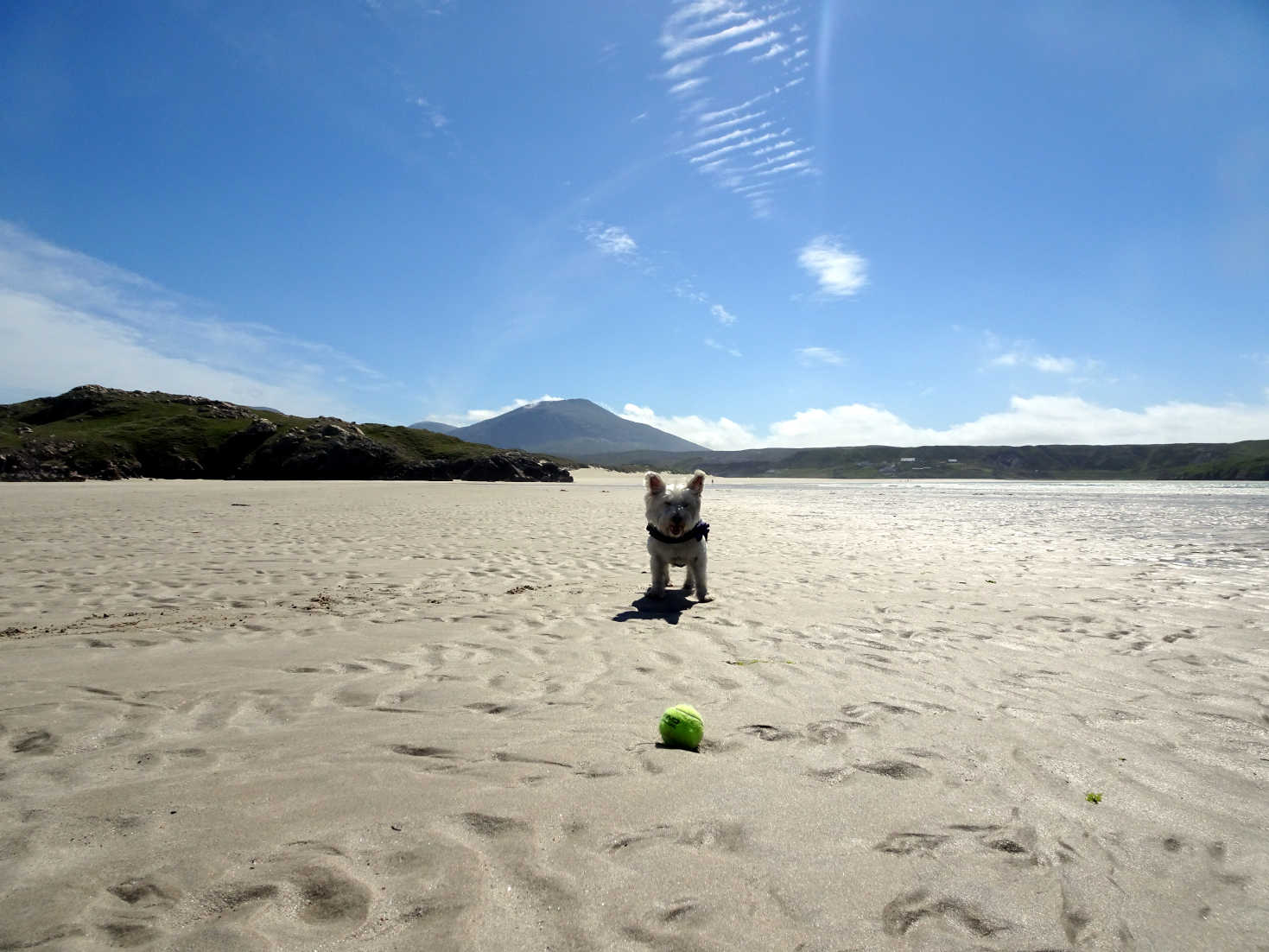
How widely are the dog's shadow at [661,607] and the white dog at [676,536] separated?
13 centimetres

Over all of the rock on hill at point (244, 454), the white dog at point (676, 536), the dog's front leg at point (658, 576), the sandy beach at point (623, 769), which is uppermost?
the rock on hill at point (244, 454)

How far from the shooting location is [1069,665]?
17.8 feet

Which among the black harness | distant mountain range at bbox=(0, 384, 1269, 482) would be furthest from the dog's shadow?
distant mountain range at bbox=(0, 384, 1269, 482)

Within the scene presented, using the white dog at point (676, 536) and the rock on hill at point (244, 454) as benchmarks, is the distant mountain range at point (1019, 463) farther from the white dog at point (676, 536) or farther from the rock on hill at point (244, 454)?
the white dog at point (676, 536)

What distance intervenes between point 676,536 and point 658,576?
1.81ft

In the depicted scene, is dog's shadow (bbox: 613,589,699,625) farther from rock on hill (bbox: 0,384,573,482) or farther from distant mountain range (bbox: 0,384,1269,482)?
rock on hill (bbox: 0,384,573,482)

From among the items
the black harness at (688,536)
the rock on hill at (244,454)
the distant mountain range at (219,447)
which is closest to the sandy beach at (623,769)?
the black harness at (688,536)

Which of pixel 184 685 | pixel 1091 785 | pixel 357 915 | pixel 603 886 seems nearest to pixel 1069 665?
pixel 1091 785

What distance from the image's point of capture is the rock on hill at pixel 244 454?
49.3 meters

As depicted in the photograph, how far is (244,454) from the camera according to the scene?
185 feet

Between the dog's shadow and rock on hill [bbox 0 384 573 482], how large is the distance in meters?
45.6

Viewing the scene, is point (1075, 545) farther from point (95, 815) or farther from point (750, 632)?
point (95, 815)

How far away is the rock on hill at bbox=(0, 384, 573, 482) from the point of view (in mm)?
49281

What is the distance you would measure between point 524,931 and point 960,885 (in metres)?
1.72
